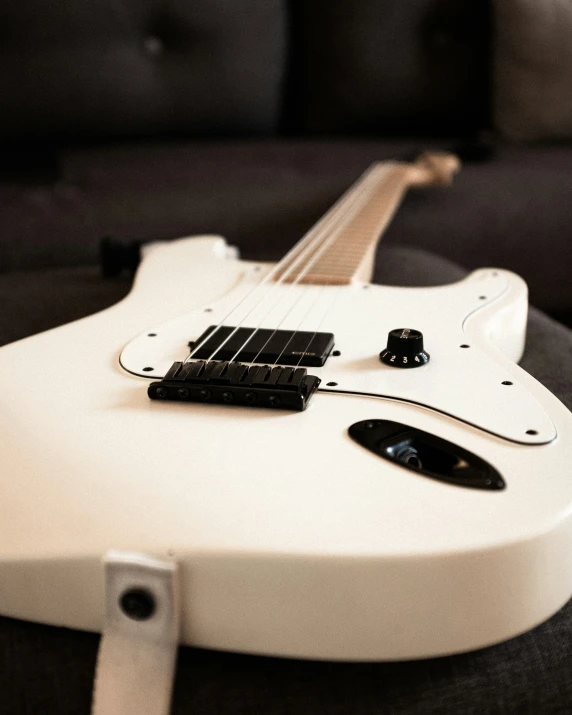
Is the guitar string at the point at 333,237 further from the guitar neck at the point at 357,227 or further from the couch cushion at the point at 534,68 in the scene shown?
the couch cushion at the point at 534,68

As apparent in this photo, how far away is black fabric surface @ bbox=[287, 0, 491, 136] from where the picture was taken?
5.66 feet

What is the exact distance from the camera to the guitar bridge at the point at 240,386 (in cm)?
60

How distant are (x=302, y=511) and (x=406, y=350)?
0.23 metres

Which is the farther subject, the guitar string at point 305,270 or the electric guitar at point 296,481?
the guitar string at point 305,270

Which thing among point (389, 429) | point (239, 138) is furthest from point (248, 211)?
point (389, 429)

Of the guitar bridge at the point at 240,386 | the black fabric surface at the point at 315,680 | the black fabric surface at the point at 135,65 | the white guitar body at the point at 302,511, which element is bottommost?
the black fabric surface at the point at 315,680

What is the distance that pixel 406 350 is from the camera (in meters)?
0.66

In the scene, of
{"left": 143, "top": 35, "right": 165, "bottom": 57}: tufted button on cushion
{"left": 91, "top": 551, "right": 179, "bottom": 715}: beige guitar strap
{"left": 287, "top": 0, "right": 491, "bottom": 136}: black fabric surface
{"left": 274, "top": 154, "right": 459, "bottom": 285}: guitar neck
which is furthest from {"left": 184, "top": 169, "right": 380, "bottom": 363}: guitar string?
{"left": 143, "top": 35, "right": 165, "bottom": 57}: tufted button on cushion

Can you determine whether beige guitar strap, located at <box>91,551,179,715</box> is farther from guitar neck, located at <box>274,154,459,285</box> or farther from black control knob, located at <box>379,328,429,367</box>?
guitar neck, located at <box>274,154,459,285</box>

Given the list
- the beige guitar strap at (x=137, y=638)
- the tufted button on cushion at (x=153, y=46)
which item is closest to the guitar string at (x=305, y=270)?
the beige guitar strap at (x=137, y=638)

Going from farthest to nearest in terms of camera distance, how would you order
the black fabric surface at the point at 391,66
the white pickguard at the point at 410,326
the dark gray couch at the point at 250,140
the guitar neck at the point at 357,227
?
the black fabric surface at the point at 391,66 → the dark gray couch at the point at 250,140 → the guitar neck at the point at 357,227 → the white pickguard at the point at 410,326

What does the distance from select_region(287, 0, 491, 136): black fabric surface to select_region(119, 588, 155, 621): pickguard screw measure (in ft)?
5.14

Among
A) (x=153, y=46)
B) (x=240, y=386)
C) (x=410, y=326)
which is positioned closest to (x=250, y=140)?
(x=153, y=46)

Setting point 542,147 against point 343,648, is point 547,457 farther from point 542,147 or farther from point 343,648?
point 542,147
